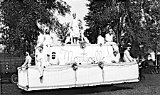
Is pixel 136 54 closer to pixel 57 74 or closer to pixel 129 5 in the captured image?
pixel 129 5

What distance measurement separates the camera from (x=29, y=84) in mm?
12680

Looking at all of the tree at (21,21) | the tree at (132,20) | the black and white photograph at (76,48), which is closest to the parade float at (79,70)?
the black and white photograph at (76,48)

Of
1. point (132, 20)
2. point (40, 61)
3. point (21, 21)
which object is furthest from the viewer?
point (132, 20)

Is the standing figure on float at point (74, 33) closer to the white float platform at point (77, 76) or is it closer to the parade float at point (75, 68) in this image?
the parade float at point (75, 68)

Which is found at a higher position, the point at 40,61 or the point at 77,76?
the point at 40,61

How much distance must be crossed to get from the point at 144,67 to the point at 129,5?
7408 mm

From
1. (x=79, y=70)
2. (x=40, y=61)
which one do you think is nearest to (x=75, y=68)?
(x=79, y=70)

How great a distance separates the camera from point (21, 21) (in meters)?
22.0

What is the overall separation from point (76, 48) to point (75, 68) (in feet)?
6.16

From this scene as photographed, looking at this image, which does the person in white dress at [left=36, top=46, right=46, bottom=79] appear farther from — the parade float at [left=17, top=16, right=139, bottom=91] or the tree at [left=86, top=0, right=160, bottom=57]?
the tree at [left=86, top=0, right=160, bottom=57]

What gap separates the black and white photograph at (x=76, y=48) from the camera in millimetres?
13391

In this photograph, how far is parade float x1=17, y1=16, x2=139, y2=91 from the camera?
12806mm

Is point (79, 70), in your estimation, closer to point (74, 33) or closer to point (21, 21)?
point (74, 33)

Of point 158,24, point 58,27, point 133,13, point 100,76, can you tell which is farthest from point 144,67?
point 100,76
